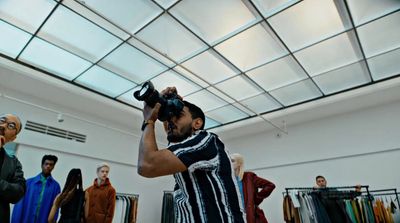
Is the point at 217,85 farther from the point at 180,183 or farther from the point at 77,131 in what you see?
the point at 180,183

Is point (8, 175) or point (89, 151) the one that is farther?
point (89, 151)

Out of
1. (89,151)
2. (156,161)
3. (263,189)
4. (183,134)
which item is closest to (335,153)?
(263,189)

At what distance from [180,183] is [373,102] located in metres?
5.09

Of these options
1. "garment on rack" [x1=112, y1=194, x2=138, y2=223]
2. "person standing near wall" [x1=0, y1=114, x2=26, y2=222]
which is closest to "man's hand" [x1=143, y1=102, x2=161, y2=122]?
"person standing near wall" [x1=0, y1=114, x2=26, y2=222]

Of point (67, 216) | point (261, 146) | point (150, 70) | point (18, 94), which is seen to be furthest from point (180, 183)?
point (261, 146)

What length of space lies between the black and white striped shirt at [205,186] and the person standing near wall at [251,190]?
2.44 metres

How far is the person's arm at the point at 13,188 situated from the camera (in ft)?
4.54

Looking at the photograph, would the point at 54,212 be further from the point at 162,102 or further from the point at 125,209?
the point at 162,102

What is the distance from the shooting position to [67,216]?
2986 mm

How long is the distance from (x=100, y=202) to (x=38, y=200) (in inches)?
29.7

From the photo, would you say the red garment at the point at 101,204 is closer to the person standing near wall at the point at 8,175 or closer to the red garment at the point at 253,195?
the red garment at the point at 253,195

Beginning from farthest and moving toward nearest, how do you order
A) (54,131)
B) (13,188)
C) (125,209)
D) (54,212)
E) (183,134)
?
(125,209), (54,131), (54,212), (13,188), (183,134)

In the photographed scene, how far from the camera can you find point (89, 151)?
5.02 metres

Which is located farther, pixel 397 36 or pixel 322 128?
pixel 322 128
